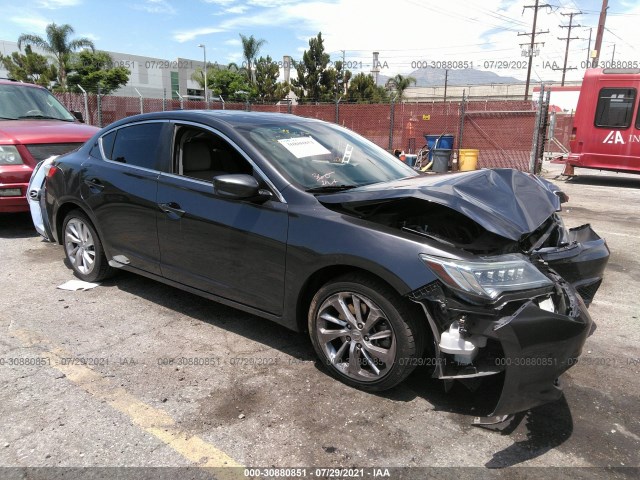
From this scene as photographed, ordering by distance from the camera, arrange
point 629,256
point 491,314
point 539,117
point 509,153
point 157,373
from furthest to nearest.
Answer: point 509,153 < point 539,117 < point 629,256 < point 157,373 < point 491,314

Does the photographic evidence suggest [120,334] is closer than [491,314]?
No

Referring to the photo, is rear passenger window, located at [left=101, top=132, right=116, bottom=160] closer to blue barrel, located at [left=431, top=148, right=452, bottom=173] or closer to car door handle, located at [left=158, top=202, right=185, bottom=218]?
car door handle, located at [left=158, top=202, right=185, bottom=218]

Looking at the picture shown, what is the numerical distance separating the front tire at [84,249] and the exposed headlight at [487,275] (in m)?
3.36

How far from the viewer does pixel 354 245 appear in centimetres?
291

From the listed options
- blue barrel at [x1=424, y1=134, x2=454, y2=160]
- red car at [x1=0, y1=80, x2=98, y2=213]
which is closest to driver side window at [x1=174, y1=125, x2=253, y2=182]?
red car at [x1=0, y1=80, x2=98, y2=213]

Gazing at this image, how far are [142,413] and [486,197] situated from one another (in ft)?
7.96

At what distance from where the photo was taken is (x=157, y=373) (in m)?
3.30

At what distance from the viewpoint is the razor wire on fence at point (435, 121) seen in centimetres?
1555

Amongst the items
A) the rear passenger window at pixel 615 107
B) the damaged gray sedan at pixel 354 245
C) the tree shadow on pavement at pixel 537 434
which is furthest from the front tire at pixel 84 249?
the rear passenger window at pixel 615 107

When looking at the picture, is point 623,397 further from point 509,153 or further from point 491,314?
point 509,153

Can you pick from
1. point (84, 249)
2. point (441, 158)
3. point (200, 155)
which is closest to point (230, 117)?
point (200, 155)

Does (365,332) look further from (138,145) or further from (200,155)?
(138,145)

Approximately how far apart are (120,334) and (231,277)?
42.4 inches

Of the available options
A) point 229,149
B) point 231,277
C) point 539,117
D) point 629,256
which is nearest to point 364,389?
point 231,277
